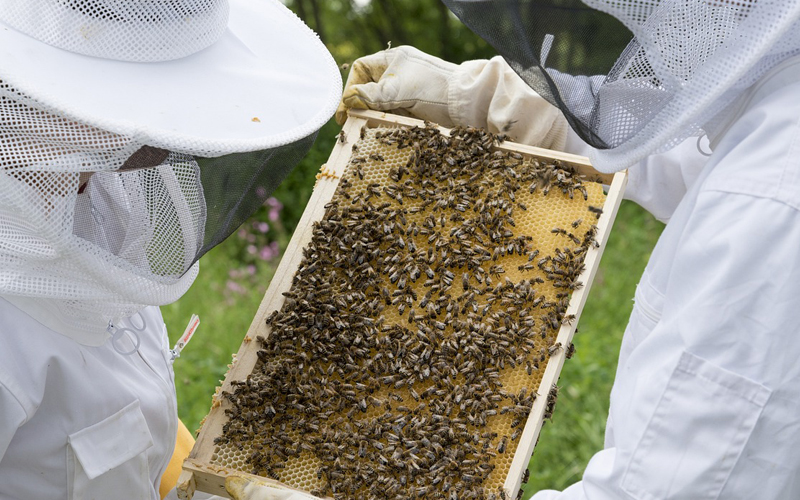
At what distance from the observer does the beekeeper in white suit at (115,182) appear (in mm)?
1957

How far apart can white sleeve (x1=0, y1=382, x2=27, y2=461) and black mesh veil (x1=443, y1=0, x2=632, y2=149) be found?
193 centimetres

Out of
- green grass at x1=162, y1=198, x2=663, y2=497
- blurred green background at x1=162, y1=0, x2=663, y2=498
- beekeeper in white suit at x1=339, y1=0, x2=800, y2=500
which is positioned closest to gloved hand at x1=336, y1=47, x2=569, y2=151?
beekeeper in white suit at x1=339, y1=0, x2=800, y2=500

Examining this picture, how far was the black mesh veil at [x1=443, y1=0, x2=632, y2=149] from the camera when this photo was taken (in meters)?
2.18

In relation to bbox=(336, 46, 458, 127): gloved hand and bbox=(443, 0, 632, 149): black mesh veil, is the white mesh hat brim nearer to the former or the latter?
bbox=(443, 0, 632, 149): black mesh veil

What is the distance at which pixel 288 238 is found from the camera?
7645 mm

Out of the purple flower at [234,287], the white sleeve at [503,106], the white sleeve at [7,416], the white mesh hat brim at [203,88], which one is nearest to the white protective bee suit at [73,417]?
the white sleeve at [7,416]

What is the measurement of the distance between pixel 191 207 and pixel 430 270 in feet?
3.77

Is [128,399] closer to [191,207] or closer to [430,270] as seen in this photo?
[191,207]

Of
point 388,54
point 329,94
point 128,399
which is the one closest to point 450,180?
point 388,54

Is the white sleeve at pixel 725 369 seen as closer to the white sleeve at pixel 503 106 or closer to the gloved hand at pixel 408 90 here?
the white sleeve at pixel 503 106

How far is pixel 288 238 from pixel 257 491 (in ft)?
16.7

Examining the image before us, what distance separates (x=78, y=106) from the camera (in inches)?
73.2

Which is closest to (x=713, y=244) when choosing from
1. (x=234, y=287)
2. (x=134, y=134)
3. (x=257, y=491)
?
(x=134, y=134)

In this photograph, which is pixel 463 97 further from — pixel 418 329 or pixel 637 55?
pixel 637 55
